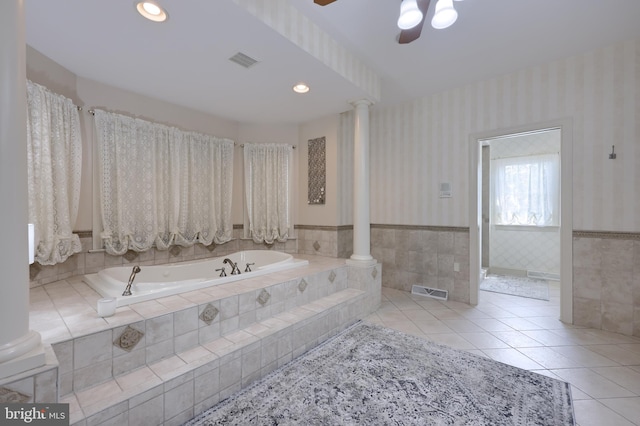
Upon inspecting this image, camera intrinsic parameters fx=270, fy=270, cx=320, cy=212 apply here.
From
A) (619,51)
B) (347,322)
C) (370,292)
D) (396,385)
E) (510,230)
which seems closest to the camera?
(396,385)

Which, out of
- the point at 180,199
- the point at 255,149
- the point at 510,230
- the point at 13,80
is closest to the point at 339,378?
the point at 13,80

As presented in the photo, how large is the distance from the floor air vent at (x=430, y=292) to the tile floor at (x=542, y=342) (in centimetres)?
12

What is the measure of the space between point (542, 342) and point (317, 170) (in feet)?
10.3

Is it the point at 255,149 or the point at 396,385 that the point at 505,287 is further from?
the point at 255,149

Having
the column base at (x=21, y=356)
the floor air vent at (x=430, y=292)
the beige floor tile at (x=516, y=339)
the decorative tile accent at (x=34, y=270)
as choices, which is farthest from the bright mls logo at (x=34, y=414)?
the floor air vent at (x=430, y=292)

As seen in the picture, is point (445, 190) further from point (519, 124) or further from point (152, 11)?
point (152, 11)

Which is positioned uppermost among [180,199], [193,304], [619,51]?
[619,51]

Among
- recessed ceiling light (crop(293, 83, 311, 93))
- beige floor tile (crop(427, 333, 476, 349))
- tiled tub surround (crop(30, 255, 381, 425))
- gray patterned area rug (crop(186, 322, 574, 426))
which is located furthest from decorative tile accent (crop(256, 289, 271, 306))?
recessed ceiling light (crop(293, 83, 311, 93))

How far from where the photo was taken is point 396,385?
5.91 ft

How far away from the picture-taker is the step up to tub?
4.24 feet

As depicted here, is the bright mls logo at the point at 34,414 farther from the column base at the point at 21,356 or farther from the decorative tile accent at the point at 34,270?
the decorative tile accent at the point at 34,270

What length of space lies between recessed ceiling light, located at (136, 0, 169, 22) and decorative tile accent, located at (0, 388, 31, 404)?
208 cm

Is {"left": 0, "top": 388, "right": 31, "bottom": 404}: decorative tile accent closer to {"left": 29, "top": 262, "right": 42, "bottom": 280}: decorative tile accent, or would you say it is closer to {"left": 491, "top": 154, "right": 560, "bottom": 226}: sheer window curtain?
{"left": 29, "top": 262, "right": 42, "bottom": 280}: decorative tile accent

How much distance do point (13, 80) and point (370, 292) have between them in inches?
121
